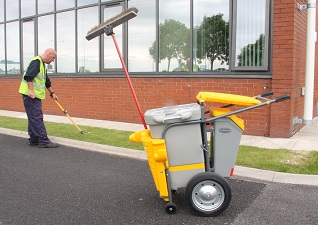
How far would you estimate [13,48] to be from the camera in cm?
1383

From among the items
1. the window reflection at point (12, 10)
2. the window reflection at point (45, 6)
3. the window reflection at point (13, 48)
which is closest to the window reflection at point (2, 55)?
the window reflection at point (13, 48)

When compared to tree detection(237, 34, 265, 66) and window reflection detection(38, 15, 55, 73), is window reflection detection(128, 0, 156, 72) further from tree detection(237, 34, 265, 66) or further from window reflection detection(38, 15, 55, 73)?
window reflection detection(38, 15, 55, 73)

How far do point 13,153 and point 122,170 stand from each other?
2493mm

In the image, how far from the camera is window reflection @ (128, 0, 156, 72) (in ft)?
31.8

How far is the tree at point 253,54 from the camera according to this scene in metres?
7.88

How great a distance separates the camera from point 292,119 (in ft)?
25.4

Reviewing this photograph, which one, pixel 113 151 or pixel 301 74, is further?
pixel 301 74

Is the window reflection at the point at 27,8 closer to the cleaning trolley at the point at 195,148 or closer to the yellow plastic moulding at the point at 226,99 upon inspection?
the cleaning trolley at the point at 195,148

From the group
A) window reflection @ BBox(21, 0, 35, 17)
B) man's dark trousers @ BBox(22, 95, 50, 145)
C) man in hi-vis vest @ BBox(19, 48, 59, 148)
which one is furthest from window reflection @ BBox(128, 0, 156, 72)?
window reflection @ BBox(21, 0, 35, 17)

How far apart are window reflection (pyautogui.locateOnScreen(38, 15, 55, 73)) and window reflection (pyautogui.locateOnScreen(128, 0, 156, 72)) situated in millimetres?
3410

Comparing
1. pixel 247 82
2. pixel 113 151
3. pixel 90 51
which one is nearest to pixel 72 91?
pixel 90 51

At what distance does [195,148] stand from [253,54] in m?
4.70

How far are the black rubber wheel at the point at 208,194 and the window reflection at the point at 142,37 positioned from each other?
608cm

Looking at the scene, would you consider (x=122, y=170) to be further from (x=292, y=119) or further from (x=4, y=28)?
(x=4, y=28)
